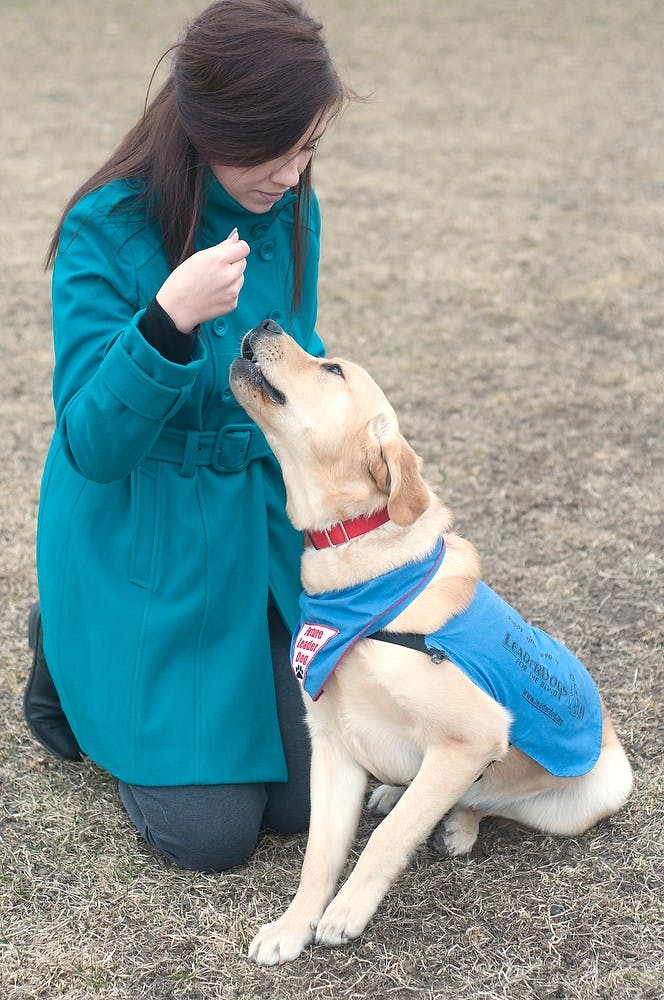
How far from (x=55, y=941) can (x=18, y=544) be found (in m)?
2.08

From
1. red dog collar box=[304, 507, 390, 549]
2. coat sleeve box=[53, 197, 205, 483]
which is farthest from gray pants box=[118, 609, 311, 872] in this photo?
coat sleeve box=[53, 197, 205, 483]

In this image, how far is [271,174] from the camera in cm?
263

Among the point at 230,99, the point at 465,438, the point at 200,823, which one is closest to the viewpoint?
the point at 230,99

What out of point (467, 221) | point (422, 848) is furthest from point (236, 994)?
point (467, 221)

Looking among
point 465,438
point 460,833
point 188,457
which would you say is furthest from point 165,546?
point 465,438

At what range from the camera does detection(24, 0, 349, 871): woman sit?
2.46m

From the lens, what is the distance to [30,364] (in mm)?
5988

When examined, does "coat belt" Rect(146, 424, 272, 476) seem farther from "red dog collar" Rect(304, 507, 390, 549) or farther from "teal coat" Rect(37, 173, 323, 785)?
"red dog collar" Rect(304, 507, 390, 549)

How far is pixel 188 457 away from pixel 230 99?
84 centimetres

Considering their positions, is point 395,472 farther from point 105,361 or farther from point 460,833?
point 460,833

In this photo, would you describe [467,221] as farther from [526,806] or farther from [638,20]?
[638,20]

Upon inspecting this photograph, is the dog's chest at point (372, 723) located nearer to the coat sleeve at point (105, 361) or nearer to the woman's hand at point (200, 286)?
the coat sleeve at point (105, 361)

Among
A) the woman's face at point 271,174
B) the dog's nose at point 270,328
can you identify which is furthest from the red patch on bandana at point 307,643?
the woman's face at point 271,174

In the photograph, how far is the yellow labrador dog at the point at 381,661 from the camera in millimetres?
2477
